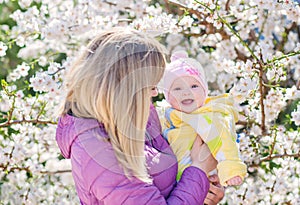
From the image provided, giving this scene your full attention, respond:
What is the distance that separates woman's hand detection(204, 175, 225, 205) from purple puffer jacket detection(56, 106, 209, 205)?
0.16 metres

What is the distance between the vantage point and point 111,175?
1.67 m

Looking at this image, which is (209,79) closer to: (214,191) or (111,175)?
(214,191)

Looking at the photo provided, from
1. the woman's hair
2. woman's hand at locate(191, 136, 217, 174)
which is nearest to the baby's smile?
woman's hand at locate(191, 136, 217, 174)

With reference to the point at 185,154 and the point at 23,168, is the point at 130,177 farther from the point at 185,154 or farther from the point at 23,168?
the point at 23,168

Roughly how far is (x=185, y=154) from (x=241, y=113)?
3.57ft

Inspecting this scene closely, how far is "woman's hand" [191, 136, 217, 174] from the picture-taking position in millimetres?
1943

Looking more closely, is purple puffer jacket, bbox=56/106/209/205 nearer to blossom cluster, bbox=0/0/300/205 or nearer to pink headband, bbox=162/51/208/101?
pink headband, bbox=162/51/208/101

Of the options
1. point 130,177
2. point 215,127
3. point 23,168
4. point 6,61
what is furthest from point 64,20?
point 6,61

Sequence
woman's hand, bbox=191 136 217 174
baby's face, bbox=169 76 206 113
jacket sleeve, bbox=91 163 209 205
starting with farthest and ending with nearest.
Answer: baby's face, bbox=169 76 206 113 → woman's hand, bbox=191 136 217 174 → jacket sleeve, bbox=91 163 209 205

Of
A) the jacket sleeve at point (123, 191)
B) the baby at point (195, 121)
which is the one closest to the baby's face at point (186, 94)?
the baby at point (195, 121)

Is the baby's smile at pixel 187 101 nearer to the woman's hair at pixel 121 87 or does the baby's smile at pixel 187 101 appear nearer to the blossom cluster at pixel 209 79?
the woman's hair at pixel 121 87

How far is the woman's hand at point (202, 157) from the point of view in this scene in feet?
6.37

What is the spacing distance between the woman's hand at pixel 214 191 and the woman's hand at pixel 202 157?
0.06 meters

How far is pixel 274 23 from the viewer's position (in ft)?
12.9
